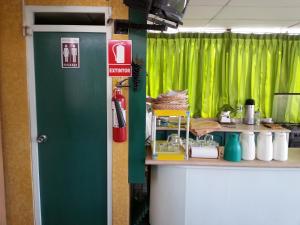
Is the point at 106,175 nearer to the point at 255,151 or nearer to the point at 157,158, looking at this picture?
the point at 157,158

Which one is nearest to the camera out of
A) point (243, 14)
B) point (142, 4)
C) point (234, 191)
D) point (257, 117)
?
point (142, 4)

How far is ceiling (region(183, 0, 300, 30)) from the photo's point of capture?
2.78 m

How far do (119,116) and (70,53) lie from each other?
0.63 m

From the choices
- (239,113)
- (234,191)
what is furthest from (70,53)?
(239,113)

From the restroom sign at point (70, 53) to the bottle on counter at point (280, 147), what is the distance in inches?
65.3

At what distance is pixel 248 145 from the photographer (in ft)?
6.87

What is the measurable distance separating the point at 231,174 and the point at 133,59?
3.83 ft

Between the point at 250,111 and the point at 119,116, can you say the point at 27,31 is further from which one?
the point at 250,111

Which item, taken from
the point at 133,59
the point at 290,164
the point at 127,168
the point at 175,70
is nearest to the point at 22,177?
the point at 127,168

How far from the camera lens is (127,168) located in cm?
218

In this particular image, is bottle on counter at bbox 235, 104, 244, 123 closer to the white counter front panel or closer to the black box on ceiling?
Answer: the white counter front panel

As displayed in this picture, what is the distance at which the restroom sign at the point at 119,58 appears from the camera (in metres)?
2.02

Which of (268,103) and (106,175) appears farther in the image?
(268,103)

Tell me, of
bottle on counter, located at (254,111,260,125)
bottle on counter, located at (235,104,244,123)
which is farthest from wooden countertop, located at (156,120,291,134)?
bottle on counter, located at (235,104,244,123)
